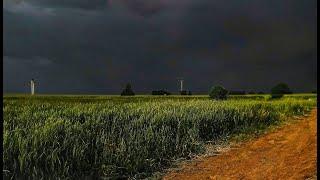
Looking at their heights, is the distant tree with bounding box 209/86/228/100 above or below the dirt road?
above

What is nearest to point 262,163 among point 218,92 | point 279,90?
point 218,92

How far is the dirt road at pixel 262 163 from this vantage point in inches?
463

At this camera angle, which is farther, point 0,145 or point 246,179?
point 246,179

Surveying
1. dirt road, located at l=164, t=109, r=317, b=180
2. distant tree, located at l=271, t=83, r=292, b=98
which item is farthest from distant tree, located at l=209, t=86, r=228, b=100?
dirt road, located at l=164, t=109, r=317, b=180

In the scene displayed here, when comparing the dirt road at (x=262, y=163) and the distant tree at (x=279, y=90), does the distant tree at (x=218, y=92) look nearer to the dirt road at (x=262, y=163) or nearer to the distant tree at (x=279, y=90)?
the distant tree at (x=279, y=90)

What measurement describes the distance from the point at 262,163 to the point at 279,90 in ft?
178

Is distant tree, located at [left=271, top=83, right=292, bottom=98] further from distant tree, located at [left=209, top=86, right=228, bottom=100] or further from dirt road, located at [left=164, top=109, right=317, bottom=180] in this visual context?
dirt road, located at [left=164, top=109, right=317, bottom=180]

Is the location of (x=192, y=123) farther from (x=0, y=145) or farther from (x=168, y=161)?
(x=0, y=145)

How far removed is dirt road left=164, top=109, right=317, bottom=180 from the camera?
463 inches

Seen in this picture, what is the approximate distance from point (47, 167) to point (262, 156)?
534 centimetres

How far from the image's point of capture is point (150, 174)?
39.0 feet

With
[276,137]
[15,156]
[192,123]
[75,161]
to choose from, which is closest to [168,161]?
[75,161]

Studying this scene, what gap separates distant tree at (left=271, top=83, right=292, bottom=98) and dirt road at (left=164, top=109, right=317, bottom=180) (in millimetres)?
46990

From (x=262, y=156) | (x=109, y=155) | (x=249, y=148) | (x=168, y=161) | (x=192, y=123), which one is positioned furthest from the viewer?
(x=192, y=123)
